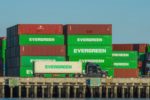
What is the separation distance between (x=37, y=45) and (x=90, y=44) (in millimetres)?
9199

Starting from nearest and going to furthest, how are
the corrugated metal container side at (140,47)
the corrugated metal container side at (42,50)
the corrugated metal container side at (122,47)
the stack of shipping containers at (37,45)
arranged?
the corrugated metal container side at (42,50), the stack of shipping containers at (37,45), the corrugated metal container side at (122,47), the corrugated metal container side at (140,47)

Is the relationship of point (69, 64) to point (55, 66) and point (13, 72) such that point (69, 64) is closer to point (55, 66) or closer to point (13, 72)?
point (55, 66)

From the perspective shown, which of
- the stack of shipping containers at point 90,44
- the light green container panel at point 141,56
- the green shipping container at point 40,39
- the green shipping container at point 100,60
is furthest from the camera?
the light green container panel at point 141,56

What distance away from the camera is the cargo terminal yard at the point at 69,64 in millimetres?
143625

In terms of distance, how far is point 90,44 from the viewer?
15725 centimetres

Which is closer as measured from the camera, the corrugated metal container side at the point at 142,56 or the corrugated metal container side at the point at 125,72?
the corrugated metal container side at the point at 125,72

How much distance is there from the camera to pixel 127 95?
146m

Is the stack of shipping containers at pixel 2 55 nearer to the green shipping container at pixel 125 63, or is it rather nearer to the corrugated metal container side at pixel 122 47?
the corrugated metal container side at pixel 122 47

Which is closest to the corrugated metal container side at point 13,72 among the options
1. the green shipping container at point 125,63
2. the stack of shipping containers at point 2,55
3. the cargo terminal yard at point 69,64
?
the cargo terminal yard at point 69,64

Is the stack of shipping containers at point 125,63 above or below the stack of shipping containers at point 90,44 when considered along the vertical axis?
below

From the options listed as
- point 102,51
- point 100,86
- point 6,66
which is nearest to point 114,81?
point 100,86

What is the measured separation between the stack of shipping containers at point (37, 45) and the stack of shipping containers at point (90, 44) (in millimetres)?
1735

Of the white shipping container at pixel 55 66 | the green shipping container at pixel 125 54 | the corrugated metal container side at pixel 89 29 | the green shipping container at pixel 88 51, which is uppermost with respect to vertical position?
the corrugated metal container side at pixel 89 29

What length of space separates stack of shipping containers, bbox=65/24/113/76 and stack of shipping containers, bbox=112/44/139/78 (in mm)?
6815
